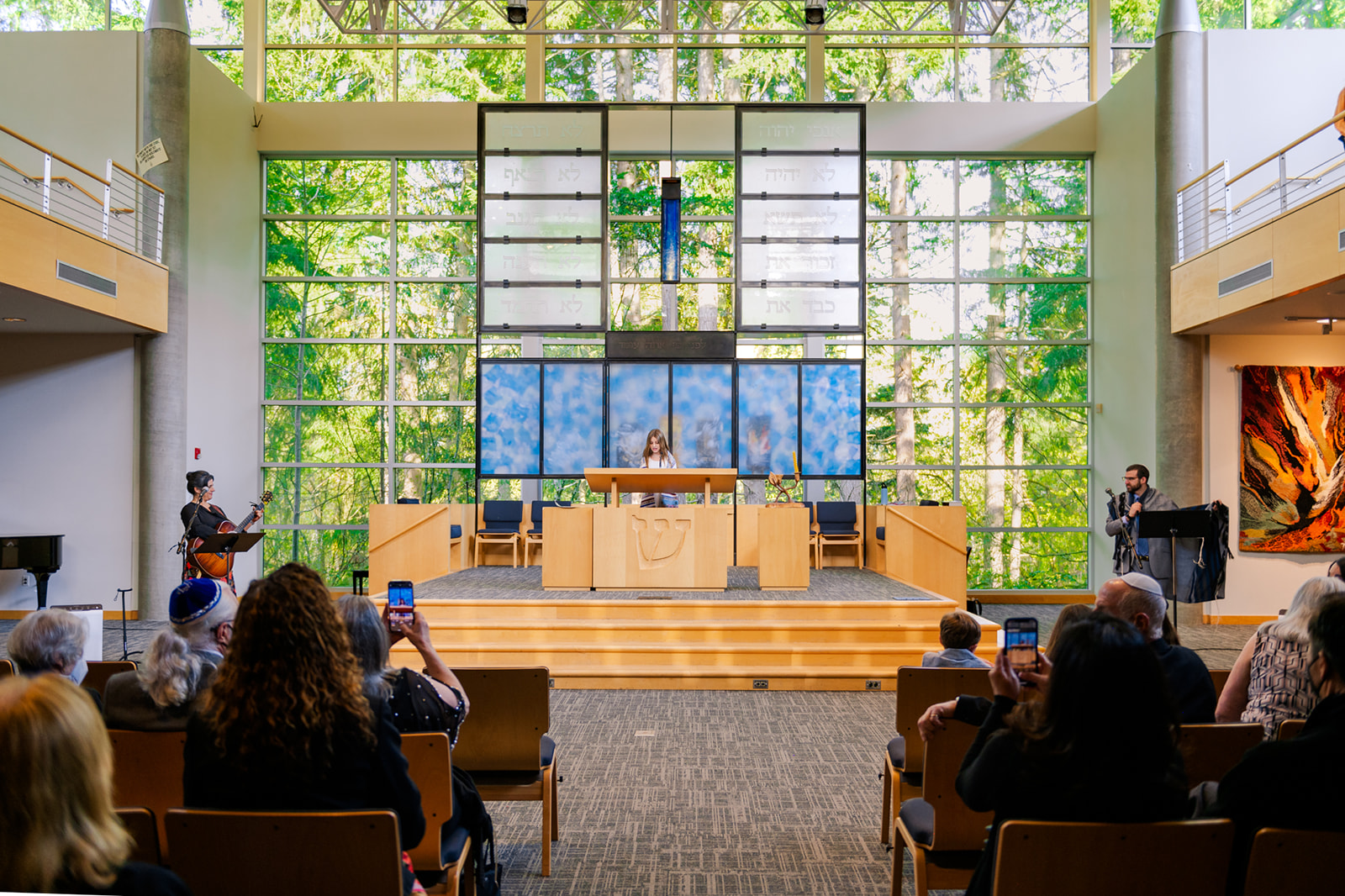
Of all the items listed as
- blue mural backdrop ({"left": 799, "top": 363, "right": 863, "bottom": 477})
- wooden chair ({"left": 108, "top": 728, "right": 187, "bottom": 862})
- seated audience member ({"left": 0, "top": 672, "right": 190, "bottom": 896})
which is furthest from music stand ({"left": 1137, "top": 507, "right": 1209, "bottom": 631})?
seated audience member ({"left": 0, "top": 672, "right": 190, "bottom": 896})

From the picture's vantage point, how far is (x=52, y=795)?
49.3 inches

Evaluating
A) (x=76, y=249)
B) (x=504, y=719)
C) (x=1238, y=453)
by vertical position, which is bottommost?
(x=504, y=719)

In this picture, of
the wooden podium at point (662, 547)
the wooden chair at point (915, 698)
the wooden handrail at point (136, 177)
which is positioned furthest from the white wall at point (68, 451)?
the wooden chair at point (915, 698)

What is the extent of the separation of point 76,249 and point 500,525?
5.55 metres

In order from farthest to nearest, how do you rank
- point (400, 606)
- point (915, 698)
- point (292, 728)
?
1. point (915, 698)
2. point (400, 606)
3. point (292, 728)

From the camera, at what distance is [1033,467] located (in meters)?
11.9

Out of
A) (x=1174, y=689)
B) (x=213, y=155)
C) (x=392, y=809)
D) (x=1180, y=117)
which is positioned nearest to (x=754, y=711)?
(x=1174, y=689)

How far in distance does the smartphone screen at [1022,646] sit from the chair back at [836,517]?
31.3ft

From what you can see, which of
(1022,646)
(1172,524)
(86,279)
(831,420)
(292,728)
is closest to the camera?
(292,728)

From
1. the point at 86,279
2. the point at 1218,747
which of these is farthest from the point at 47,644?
the point at 86,279

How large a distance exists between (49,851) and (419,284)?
38.3 ft

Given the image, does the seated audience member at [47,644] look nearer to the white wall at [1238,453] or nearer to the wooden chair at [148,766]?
the wooden chair at [148,766]

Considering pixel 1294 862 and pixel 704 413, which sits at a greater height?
pixel 704 413

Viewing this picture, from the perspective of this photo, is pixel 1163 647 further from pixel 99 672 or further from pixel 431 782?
pixel 99 672
